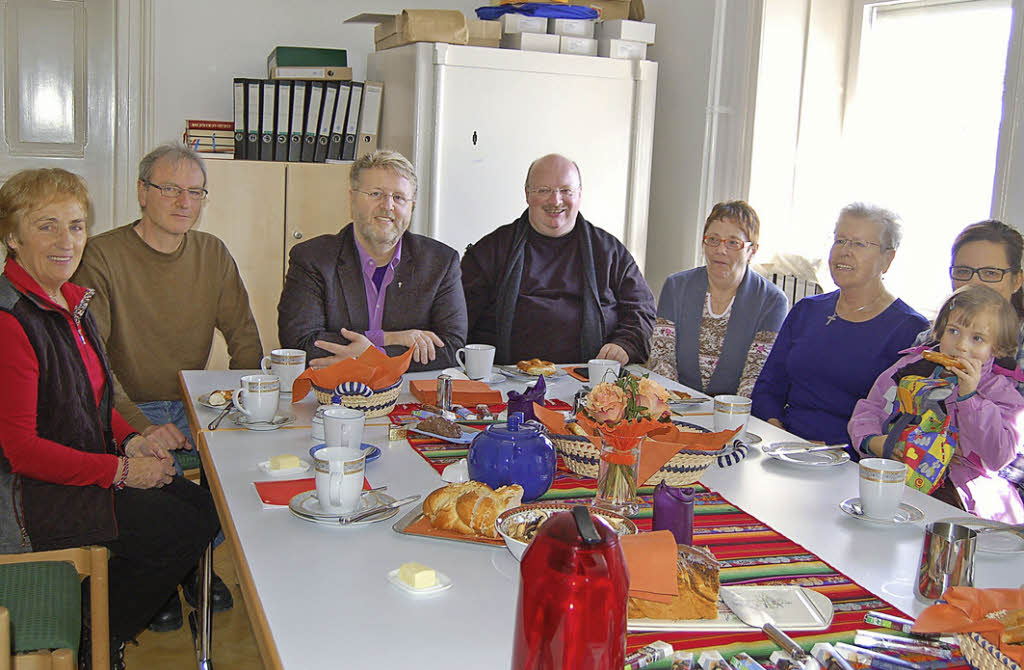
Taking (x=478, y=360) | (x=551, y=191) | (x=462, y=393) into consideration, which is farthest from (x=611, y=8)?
(x=462, y=393)

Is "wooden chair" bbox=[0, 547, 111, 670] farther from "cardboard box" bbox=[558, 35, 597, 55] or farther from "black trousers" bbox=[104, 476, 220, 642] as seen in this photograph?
"cardboard box" bbox=[558, 35, 597, 55]

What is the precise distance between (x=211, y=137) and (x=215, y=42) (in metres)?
0.47

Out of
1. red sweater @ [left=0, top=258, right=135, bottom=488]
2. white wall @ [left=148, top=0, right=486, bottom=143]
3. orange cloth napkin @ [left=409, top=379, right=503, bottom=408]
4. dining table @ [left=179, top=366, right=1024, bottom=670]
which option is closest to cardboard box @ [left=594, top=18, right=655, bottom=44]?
white wall @ [left=148, top=0, right=486, bottom=143]

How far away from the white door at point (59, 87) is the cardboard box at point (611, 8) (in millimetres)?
2067

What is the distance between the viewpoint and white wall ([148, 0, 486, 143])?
399cm

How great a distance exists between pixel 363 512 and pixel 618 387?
48cm

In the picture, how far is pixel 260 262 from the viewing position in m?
3.98

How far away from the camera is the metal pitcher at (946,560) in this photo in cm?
121

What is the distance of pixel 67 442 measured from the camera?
6.50 ft

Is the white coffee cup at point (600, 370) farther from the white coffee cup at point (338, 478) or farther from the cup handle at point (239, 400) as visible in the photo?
the white coffee cup at point (338, 478)

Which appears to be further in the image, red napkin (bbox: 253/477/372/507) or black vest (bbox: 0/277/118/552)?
black vest (bbox: 0/277/118/552)

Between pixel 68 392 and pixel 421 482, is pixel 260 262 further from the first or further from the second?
pixel 421 482

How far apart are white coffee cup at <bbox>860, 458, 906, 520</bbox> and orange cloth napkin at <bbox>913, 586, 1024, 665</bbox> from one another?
413mm

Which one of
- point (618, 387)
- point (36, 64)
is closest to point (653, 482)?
point (618, 387)
